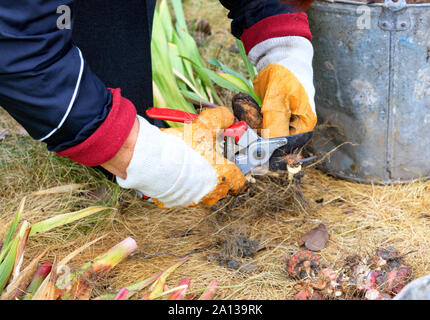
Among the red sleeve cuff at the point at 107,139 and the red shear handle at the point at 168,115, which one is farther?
the red shear handle at the point at 168,115

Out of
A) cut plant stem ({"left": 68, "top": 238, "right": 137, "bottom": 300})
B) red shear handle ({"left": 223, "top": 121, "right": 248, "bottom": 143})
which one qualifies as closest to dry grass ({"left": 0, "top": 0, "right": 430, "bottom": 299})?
cut plant stem ({"left": 68, "top": 238, "right": 137, "bottom": 300})

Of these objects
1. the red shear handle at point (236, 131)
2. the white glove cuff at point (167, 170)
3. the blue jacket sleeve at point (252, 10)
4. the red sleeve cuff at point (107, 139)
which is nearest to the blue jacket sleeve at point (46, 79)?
the red sleeve cuff at point (107, 139)

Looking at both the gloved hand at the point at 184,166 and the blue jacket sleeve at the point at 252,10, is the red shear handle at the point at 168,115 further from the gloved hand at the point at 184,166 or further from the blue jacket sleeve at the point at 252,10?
the blue jacket sleeve at the point at 252,10

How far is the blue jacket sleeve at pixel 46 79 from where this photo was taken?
4.13 feet

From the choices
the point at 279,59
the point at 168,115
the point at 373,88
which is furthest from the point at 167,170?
the point at 373,88

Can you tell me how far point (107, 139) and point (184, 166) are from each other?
26 centimetres

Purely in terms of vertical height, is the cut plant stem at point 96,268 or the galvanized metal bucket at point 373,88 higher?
the galvanized metal bucket at point 373,88

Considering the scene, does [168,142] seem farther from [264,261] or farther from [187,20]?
[187,20]

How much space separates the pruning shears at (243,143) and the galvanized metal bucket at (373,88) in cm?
53

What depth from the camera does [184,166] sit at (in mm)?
1546

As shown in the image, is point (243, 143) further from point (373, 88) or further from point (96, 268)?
point (373, 88)

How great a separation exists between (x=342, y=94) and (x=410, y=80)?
294 mm

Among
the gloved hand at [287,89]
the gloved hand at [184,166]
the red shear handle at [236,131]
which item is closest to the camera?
the gloved hand at [184,166]

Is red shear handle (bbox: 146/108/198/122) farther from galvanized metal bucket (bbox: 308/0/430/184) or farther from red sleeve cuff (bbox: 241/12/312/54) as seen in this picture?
galvanized metal bucket (bbox: 308/0/430/184)
